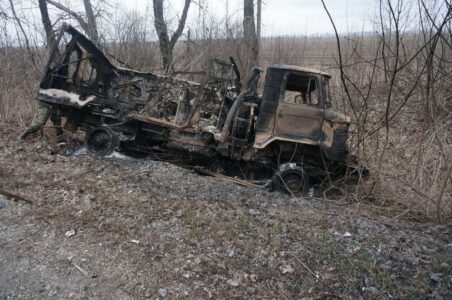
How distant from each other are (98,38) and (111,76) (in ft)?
15.9

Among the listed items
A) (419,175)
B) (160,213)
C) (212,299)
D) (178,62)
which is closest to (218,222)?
(160,213)

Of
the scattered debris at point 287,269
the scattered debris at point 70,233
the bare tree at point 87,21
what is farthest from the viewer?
the bare tree at point 87,21

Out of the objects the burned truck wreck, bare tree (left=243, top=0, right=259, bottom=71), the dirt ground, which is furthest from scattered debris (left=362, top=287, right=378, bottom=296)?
bare tree (left=243, top=0, right=259, bottom=71)

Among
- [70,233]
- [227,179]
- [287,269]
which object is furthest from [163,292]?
[227,179]

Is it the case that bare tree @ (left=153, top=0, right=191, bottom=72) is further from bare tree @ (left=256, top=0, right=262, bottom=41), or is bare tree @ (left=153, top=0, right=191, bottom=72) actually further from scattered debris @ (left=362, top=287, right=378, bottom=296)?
scattered debris @ (left=362, top=287, right=378, bottom=296)

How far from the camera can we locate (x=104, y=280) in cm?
351

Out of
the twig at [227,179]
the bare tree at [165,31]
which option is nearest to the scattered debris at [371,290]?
the twig at [227,179]

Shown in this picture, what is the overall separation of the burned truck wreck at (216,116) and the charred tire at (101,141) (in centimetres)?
2

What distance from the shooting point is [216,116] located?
7383 mm

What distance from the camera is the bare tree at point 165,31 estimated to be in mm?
12633

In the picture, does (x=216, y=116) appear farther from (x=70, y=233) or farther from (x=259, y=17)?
(x=259, y=17)

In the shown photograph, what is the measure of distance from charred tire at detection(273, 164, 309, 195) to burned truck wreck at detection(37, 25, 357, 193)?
17mm

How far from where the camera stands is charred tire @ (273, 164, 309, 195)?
21.4 ft

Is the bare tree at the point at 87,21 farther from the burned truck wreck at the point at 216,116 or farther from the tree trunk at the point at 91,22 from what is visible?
the burned truck wreck at the point at 216,116
